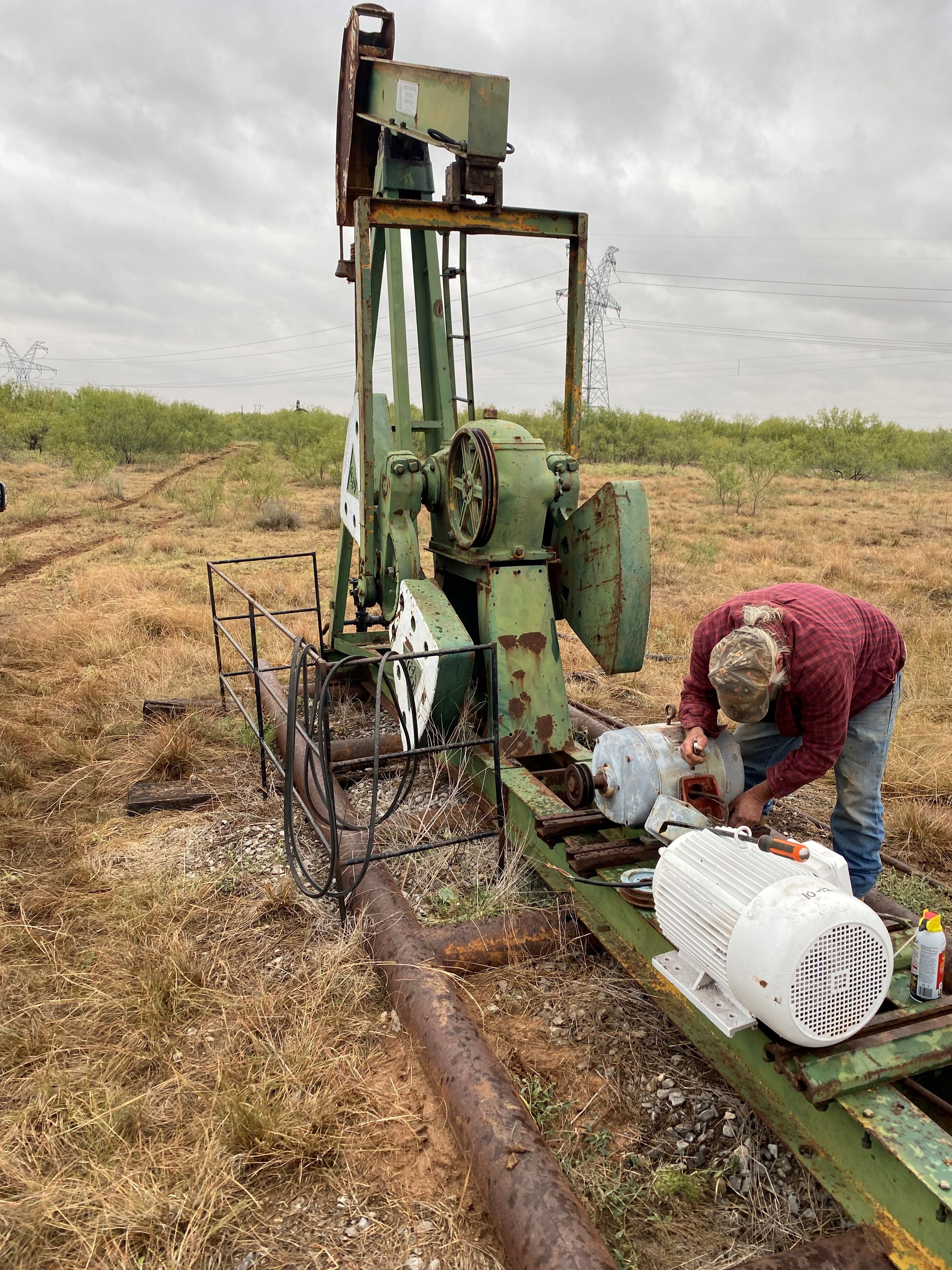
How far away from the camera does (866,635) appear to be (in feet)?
10.8

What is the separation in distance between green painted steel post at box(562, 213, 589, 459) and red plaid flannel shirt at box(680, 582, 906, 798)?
1.71 metres

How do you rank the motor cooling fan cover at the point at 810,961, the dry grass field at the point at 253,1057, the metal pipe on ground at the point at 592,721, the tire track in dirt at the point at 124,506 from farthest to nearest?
the tire track in dirt at the point at 124,506 → the metal pipe on ground at the point at 592,721 → the dry grass field at the point at 253,1057 → the motor cooling fan cover at the point at 810,961

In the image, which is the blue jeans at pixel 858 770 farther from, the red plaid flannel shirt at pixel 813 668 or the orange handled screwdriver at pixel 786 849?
the orange handled screwdriver at pixel 786 849

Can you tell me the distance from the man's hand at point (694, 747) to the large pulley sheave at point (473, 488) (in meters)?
1.51

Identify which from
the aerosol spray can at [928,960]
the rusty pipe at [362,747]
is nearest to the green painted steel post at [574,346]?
the rusty pipe at [362,747]

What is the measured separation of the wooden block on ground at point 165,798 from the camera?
4.79m

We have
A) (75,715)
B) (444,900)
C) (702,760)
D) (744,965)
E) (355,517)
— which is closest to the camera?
(744,965)

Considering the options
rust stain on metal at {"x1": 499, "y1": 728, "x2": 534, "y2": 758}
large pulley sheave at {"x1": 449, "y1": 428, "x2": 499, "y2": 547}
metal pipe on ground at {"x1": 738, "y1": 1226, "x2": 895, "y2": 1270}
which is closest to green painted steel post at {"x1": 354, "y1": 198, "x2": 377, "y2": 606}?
large pulley sheave at {"x1": 449, "y1": 428, "x2": 499, "y2": 547}

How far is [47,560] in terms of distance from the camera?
1296 cm

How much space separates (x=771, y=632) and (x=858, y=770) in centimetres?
101

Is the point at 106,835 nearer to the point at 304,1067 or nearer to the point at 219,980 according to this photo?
the point at 219,980

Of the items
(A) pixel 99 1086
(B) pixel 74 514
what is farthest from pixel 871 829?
(B) pixel 74 514

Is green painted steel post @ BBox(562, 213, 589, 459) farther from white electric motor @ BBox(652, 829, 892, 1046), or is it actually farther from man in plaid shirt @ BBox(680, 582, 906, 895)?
white electric motor @ BBox(652, 829, 892, 1046)

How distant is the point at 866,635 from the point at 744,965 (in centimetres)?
169
